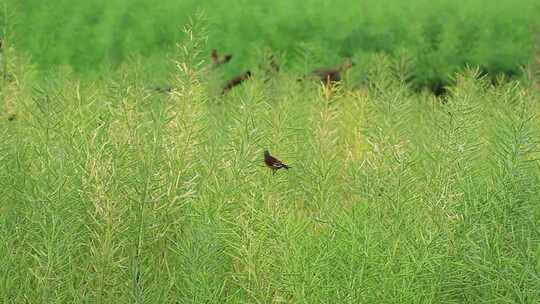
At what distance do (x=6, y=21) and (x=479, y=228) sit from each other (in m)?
1.50

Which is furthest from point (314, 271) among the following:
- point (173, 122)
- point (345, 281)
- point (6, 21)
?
point (6, 21)

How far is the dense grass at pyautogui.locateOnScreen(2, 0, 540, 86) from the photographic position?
21.1ft

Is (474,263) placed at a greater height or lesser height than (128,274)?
greater

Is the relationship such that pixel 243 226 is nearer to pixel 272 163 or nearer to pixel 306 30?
pixel 272 163

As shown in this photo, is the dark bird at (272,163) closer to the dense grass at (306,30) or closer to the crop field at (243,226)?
the crop field at (243,226)

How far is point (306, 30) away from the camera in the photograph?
7.29 m

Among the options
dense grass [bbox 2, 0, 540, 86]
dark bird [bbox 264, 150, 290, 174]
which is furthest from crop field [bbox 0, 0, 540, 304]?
dense grass [bbox 2, 0, 540, 86]

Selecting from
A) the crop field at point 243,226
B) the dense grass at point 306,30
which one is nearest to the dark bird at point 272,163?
the crop field at point 243,226

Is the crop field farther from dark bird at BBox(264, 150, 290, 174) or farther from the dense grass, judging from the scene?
the dense grass

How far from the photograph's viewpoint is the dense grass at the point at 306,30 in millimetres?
6438

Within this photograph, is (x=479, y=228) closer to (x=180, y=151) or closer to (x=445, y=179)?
(x=445, y=179)

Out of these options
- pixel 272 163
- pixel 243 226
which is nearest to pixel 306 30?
pixel 272 163

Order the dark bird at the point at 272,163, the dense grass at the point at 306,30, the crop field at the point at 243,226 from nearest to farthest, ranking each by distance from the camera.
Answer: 1. the crop field at the point at 243,226
2. the dark bird at the point at 272,163
3. the dense grass at the point at 306,30

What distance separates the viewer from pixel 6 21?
8.75 ft
